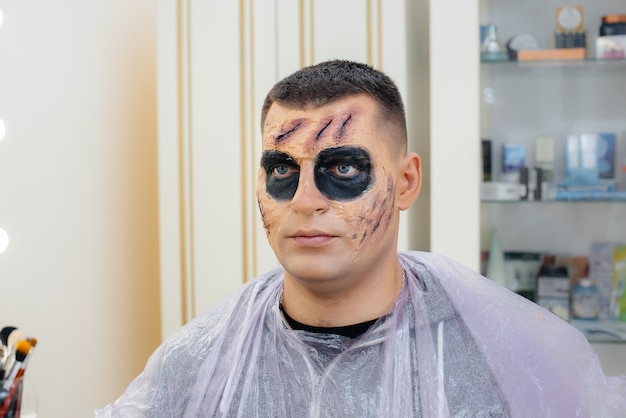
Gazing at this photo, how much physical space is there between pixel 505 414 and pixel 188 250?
110cm

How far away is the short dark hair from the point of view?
1191 millimetres

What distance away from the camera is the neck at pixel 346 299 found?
1.19 metres

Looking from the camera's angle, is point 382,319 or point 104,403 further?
point 104,403

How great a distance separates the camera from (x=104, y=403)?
6.51ft

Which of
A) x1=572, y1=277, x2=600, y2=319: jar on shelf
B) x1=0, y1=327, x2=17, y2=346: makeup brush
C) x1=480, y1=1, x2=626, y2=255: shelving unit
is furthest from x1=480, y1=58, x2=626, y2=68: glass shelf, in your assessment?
x1=0, y1=327, x2=17, y2=346: makeup brush

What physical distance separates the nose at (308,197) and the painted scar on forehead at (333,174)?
10 millimetres

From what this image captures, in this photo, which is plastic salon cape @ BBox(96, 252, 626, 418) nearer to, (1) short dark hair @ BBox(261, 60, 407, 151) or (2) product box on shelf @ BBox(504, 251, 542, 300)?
(1) short dark hair @ BBox(261, 60, 407, 151)

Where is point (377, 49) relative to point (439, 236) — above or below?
above

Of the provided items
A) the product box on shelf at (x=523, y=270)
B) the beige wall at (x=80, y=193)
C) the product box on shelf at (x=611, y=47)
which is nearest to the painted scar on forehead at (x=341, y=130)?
the beige wall at (x=80, y=193)

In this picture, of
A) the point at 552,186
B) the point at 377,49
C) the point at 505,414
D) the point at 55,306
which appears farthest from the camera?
the point at 552,186

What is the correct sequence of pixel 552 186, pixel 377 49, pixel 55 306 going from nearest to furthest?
pixel 55 306, pixel 377 49, pixel 552 186

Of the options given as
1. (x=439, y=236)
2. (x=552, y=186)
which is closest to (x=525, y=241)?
(x=552, y=186)

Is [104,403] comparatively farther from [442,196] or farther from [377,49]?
[377,49]

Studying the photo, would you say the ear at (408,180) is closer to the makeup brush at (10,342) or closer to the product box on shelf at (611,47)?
the makeup brush at (10,342)
